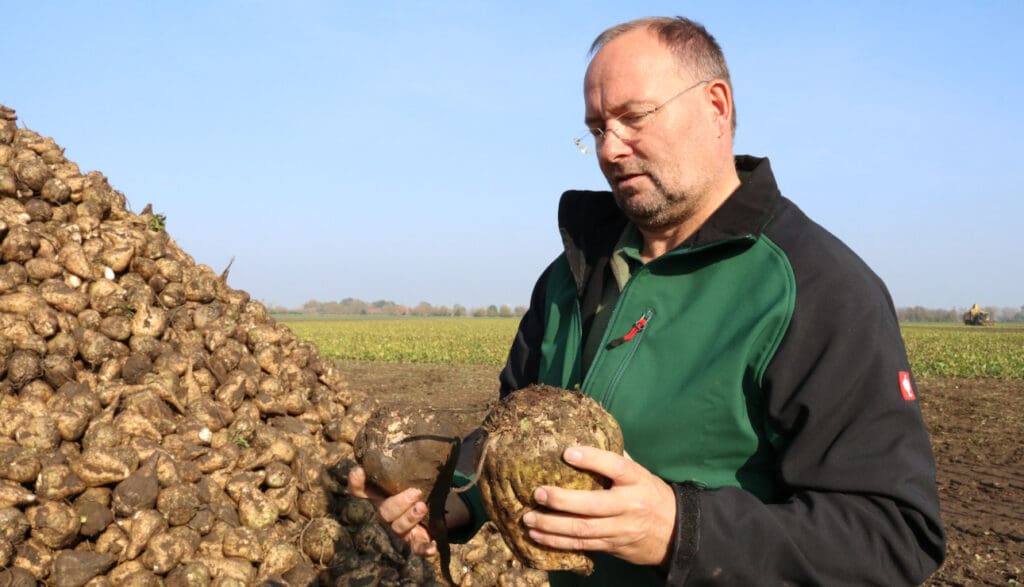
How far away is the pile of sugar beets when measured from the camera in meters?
4.53

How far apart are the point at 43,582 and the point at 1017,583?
7.02 meters

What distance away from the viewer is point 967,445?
11.8 metres

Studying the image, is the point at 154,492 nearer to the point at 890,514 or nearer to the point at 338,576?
the point at 338,576

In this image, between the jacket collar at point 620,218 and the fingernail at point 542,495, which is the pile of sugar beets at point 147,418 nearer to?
the jacket collar at point 620,218

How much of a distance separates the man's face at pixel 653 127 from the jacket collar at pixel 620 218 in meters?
0.13

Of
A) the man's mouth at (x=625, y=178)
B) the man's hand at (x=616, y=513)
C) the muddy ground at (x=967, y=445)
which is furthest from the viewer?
the muddy ground at (x=967, y=445)

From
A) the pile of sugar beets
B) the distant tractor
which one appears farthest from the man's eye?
the distant tractor

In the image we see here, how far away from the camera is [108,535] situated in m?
4.51

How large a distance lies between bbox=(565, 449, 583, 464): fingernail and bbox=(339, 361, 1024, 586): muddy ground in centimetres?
72

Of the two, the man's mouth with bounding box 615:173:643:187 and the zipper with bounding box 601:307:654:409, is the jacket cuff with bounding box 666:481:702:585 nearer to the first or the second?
the zipper with bounding box 601:307:654:409

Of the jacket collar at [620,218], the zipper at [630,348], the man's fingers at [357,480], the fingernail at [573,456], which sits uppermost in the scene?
the jacket collar at [620,218]

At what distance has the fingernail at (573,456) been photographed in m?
1.93

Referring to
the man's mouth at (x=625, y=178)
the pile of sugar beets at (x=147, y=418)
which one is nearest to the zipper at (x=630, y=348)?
the man's mouth at (x=625, y=178)

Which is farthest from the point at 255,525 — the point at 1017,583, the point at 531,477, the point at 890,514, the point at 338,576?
the point at 1017,583
